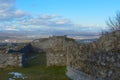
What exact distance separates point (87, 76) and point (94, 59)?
1.59m

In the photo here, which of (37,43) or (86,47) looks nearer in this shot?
(86,47)

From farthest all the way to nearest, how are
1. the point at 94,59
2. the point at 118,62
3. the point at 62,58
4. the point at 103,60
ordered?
the point at 62,58 → the point at 94,59 → the point at 103,60 → the point at 118,62

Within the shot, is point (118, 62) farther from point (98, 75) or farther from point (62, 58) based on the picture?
point (62, 58)

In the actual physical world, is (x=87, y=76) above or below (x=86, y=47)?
below

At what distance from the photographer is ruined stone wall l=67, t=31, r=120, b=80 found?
1059 centimetres

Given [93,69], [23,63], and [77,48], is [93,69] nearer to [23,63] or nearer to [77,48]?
[77,48]

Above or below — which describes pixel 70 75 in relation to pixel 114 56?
below

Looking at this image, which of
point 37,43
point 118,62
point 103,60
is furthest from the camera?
point 37,43

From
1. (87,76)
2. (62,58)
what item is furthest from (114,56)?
(62,58)

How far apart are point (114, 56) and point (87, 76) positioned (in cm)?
389

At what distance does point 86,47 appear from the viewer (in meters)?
14.9

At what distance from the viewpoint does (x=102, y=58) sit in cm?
1175

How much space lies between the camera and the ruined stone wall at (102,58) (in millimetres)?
10594

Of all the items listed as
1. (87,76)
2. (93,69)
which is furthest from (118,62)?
(87,76)
